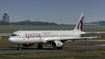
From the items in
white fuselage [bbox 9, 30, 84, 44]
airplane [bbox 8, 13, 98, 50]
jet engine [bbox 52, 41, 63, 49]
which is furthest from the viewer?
jet engine [bbox 52, 41, 63, 49]

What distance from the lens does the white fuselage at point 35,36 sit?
39.7 m

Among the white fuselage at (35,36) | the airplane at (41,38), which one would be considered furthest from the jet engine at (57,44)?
the white fuselage at (35,36)

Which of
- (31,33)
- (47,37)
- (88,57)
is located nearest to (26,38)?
(31,33)

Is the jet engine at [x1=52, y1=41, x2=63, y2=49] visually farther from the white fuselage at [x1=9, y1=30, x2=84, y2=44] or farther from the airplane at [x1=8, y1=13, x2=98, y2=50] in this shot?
the white fuselage at [x1=9, y1=30, x2=84, y2=44]

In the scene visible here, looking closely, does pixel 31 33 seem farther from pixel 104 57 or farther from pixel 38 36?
pixel 104 57

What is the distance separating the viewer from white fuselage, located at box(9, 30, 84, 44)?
39656mm

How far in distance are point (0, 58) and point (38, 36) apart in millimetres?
13596

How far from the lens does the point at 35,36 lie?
138 ft

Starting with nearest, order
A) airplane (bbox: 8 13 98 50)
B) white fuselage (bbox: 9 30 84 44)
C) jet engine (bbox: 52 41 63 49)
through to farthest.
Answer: white fuselage (bbox: 9 30 84 44)
airplane (bbox: 8 13 98 50)
jet engine (bbox: 52 41 63 49)

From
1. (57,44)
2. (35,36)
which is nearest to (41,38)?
(35,36)

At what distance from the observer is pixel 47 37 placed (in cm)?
4391

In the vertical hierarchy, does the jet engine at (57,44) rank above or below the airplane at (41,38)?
below

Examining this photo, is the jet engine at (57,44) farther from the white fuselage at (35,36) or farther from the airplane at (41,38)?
the white fuselage at (35,36)

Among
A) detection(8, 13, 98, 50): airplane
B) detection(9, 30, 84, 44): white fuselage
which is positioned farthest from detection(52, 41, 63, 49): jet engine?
detection(9, 30, 84, 44): white fuselage
